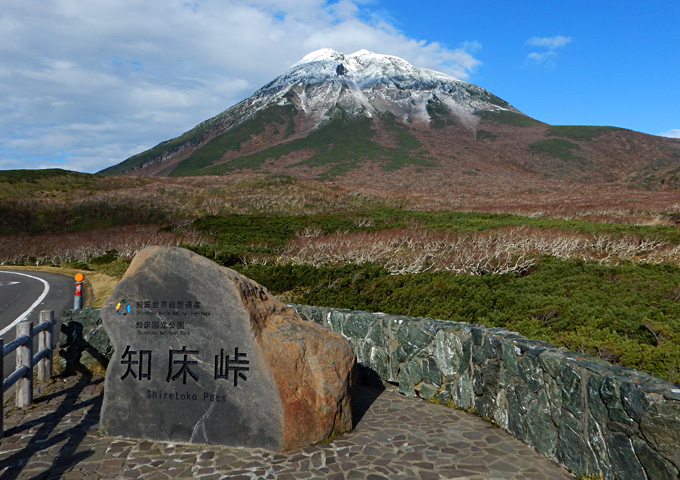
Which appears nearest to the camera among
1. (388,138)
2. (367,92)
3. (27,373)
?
(27,373)

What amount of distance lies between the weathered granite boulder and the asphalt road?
396 centimetres

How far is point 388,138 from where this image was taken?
122062mm

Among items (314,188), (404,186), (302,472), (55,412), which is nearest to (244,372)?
(302,472)

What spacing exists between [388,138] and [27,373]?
120 meters

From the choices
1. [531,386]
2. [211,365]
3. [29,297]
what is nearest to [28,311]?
[29,297]

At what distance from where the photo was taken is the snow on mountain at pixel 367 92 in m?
146

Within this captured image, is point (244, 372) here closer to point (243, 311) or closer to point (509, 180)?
point (243, 311)

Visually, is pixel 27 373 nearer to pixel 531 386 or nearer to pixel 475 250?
pixel 531 386

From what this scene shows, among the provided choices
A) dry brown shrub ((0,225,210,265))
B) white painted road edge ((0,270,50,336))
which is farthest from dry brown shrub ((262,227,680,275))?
dry brown shrub ((0,225,210,265))

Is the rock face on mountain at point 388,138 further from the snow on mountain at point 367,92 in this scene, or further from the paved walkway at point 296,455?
the paved walkway at point 296,455

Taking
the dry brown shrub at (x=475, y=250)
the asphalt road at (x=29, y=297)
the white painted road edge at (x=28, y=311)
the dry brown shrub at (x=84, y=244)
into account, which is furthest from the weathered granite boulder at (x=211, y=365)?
the dry brown shrub at (x=84, y=244)

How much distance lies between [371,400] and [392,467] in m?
2.11

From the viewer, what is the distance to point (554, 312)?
9172mm

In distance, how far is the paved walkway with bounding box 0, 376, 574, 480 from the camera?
4781mm
